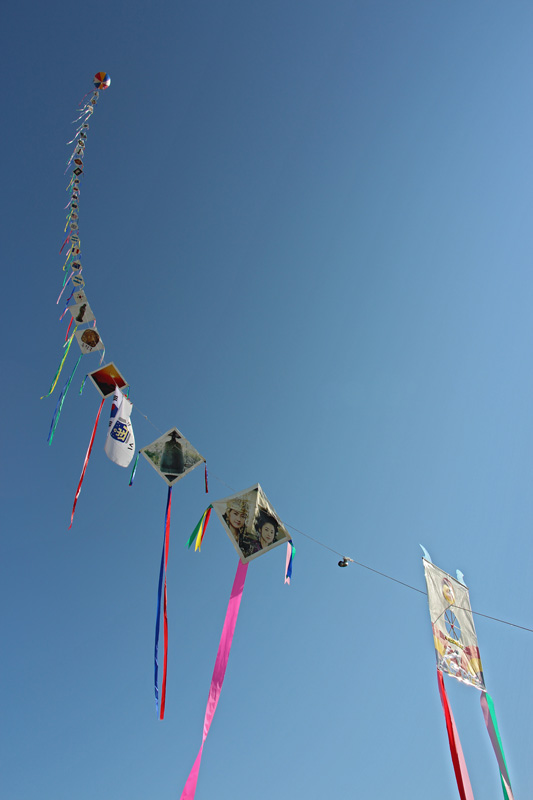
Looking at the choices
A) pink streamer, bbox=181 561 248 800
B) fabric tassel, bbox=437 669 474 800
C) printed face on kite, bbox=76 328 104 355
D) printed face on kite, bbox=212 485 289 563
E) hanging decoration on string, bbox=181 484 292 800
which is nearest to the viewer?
pink streamer, bbox=181 561 248 800

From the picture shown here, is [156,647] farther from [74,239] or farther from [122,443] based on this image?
[74,239]

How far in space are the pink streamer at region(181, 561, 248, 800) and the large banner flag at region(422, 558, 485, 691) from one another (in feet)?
7.66

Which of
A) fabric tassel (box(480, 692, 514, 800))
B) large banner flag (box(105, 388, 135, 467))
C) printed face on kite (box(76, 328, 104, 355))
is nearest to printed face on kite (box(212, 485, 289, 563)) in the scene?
large banner flag (box(105, 388, 135, 467))

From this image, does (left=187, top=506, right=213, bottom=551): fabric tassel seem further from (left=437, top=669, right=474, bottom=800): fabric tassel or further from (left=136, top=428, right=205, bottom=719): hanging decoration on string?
(left=437, top=669, right=474, bottom=800): fabric tassel

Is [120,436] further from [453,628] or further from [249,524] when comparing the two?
[453,628]

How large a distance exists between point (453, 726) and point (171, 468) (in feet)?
13.0

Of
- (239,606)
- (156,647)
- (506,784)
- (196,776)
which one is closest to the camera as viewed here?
(196,776)

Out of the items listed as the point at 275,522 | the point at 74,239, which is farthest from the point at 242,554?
the point at 74,239

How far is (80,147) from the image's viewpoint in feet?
18.3

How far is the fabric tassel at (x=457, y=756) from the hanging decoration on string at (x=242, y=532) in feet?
7.86

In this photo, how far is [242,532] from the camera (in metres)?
4.46

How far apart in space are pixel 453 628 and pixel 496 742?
1.13 m

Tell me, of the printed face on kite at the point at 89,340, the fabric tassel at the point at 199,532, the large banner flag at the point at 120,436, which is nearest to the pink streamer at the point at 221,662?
the fabric tassel at the point at 199,532

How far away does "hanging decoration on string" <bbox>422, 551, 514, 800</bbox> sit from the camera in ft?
14.5
